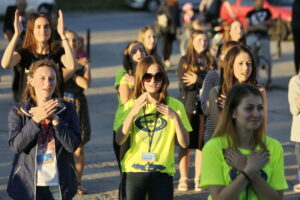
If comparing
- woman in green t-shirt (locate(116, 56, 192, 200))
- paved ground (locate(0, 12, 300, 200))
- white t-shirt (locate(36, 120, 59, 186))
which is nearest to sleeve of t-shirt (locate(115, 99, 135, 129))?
woman in green t-shirt (locate(116, 56, 192, 200))

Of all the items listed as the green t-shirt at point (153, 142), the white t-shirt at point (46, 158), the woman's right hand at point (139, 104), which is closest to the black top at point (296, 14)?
the green t-shirt at point (153, 142)

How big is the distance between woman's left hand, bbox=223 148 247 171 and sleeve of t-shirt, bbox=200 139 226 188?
5cm

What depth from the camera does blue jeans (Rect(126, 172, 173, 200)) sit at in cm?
620

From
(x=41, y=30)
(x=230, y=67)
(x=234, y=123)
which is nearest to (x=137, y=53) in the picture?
(x=41, y=30)

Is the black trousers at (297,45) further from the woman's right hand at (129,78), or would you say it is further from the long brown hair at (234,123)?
the long brown hair at (234,123)

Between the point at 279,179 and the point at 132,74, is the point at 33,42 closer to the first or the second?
the point at 132,74

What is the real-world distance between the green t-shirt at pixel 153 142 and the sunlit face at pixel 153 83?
4.8 inches

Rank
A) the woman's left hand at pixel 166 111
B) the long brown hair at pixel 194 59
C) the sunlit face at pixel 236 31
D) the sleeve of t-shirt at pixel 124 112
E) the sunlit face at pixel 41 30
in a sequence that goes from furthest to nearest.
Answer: the sunlit face at pixel 236 31, the long brown hair at pixel 194 59, the sunlit face at pixel 41 30, the sleeve of t-shirt at pixel 124 112, the woman's left hand at pixel 166 111

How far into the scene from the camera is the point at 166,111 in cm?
611

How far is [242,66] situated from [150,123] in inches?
39.5

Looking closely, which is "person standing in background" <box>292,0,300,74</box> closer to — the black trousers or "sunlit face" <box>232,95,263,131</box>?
the black trousers

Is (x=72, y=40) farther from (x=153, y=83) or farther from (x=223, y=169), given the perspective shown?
(x=223, y=169)

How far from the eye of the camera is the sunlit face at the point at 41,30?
788cm

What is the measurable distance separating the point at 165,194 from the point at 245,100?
1.72 meters
